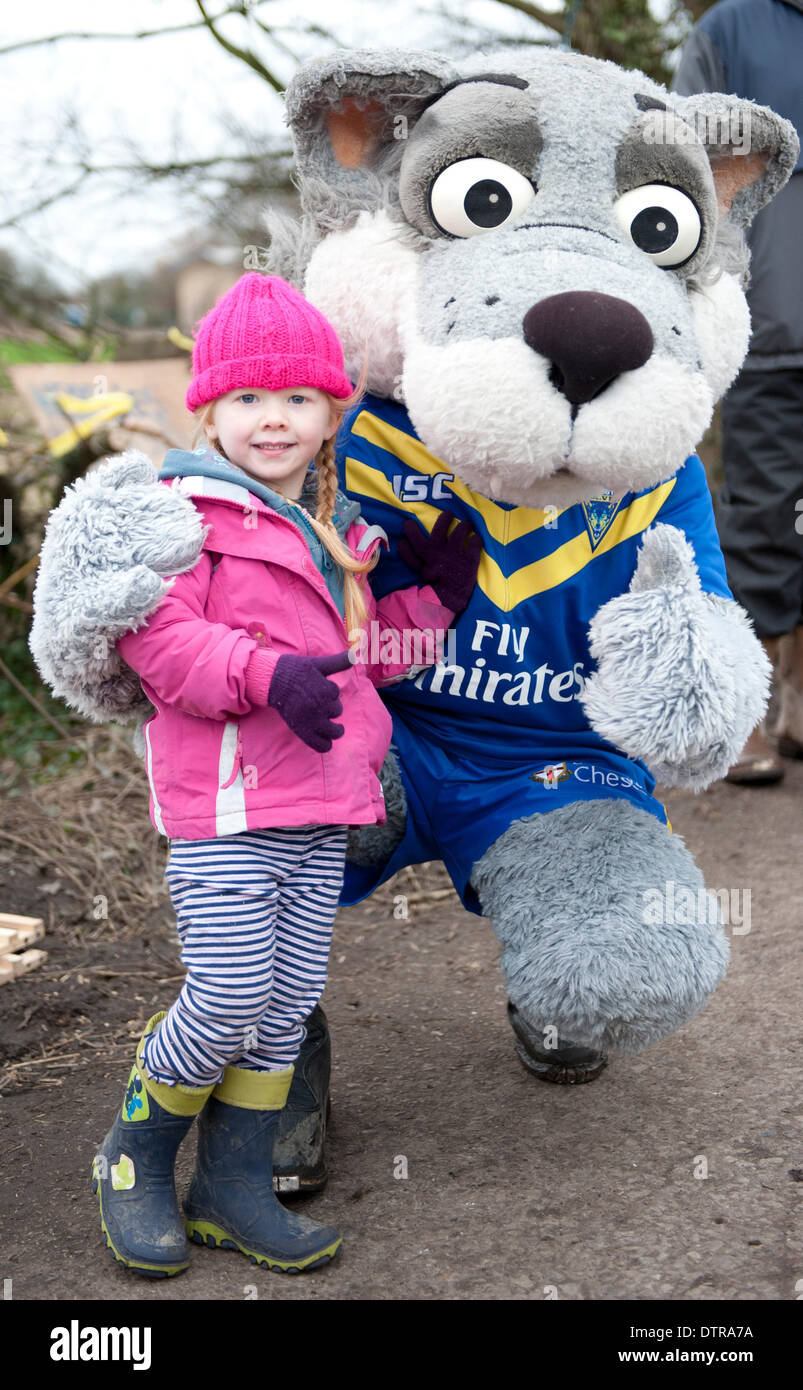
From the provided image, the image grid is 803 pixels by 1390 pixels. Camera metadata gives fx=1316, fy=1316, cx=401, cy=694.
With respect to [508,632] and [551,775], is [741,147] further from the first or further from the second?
[551,775]

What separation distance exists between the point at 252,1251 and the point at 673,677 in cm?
106

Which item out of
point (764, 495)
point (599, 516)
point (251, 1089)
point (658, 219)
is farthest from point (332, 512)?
point (764, 495)

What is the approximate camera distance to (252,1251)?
196 centimetres

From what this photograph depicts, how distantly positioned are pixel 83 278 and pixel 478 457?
4001 mm

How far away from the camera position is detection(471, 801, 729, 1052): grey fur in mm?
1957

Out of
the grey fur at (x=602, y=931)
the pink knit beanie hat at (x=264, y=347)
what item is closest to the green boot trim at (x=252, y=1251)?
the grey fur at (x=602, y=931)

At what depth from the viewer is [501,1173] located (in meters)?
2.21

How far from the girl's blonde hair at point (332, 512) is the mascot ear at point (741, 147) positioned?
0.71m

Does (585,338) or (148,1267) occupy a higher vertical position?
(585,338)

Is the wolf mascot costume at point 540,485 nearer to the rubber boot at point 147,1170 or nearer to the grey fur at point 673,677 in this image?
the grey fur at point 673,677

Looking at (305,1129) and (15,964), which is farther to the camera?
(15,964)

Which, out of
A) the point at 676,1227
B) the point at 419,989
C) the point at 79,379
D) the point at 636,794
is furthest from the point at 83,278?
the point at 676,1227

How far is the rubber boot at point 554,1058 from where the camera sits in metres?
2.47

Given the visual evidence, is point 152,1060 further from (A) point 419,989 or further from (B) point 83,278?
(B) point 83,278
